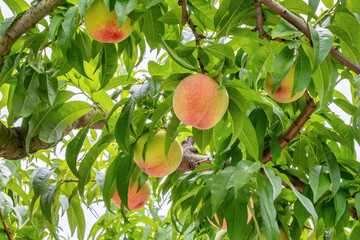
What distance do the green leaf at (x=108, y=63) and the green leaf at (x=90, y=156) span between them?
11 cm

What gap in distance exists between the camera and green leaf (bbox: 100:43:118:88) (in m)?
0.85

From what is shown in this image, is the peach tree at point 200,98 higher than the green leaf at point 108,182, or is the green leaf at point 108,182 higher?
the peach tree at point 200,98

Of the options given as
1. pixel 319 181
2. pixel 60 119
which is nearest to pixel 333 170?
pixel 319 181

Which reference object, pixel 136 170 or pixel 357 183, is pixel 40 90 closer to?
pixel 136 170

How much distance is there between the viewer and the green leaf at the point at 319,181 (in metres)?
0.89

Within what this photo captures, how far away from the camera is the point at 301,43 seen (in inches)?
27.7

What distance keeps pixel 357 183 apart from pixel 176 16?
1.72 feet

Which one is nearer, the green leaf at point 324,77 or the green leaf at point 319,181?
the green leaf at point 324,77

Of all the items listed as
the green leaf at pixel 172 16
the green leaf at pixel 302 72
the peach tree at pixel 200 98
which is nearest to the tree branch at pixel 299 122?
the peach tree at pixel 200 98

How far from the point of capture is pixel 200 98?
0.68 meters

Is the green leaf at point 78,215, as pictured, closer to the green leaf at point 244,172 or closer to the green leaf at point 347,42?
the green leaf at point 244,172

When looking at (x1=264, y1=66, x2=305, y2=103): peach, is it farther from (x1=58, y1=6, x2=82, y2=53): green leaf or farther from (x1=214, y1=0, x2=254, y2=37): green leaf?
(x1=58, y1=6, x2=82, y2=53): green leaf

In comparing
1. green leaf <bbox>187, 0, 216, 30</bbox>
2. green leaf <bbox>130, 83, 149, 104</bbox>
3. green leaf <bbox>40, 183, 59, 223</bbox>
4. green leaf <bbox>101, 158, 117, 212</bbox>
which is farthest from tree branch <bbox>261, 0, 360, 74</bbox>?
green leaf <bbox>40, 183, 59, 223</bbox>

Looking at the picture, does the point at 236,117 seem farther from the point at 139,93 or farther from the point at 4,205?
the point at 4,205
